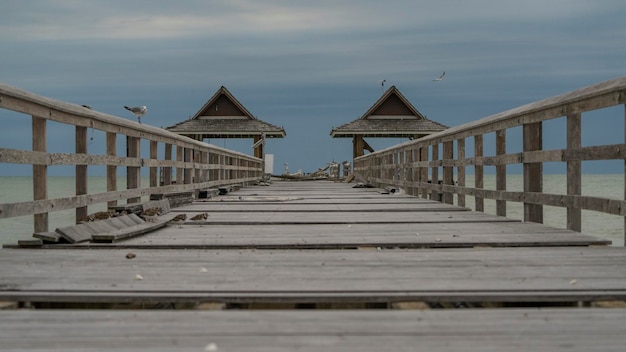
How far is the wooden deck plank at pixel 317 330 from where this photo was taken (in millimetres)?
2082

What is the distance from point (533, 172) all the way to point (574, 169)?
954 millimetres

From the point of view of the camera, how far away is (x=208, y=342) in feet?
6.94

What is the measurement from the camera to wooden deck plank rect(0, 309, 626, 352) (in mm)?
2082

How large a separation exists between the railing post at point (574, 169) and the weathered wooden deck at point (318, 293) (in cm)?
85

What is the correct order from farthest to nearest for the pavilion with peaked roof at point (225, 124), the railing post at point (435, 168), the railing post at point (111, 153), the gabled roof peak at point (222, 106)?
the gabled roof peak at point (222, 106)
the pavilion with peaked roof at point (225, 124)
the railing post at point (435, 168)
the railing post at point (111, 153)

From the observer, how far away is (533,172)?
6.43 metres

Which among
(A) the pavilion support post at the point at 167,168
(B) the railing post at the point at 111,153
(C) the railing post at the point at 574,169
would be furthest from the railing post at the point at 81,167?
(C) the railing post at the point at 574,169

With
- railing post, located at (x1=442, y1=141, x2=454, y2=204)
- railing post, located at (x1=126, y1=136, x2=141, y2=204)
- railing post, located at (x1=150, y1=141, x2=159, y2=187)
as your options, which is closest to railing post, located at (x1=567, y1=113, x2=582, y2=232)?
railing post, located at (x1=442, y1=141, x2=454, y2=204)

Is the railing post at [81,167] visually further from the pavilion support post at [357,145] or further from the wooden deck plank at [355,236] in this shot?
the pavilion support post at [357,145]

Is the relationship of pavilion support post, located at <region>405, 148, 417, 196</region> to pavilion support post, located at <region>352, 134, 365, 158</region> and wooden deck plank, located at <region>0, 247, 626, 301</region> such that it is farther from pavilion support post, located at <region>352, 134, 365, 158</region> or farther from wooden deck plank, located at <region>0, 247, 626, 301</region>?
pavilion support post, located at <region>352, 134, 365, 158</region>

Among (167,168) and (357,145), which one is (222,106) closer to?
(357,145)

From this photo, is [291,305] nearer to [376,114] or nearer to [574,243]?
[574,243]

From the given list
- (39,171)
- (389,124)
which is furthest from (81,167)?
(389,124)

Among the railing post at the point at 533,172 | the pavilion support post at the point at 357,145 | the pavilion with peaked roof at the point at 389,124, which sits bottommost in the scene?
the railing post at the point at 533,172
